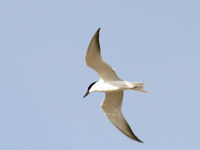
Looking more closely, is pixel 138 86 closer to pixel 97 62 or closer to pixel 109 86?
pixel 109 86

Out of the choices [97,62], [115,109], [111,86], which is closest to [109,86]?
[111,86]

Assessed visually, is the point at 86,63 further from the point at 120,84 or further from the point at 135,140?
the point at 135,140

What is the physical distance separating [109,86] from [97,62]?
0.89 m

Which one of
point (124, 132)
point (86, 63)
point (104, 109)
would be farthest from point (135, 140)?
point (86, 63)

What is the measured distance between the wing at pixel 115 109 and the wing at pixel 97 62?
38.7 inches

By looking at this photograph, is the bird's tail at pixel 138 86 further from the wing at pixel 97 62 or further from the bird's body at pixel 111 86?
the wing at pixel 97 62

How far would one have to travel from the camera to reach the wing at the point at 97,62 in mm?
14250

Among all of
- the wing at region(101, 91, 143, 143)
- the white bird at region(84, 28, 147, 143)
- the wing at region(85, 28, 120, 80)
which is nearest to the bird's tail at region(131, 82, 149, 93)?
the white bird at region(84, 28, 147, 143)

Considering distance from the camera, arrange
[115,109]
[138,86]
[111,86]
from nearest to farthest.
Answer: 1. [138,86]
2. [111,86]
3. [115,109]

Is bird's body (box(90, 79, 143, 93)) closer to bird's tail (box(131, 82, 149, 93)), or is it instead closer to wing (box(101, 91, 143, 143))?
bird's tail (box(131, 82, 149, 93))

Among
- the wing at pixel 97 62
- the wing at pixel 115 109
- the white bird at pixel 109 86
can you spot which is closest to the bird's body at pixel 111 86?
the white bird at pixel 109 86

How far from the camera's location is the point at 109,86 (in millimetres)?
15086

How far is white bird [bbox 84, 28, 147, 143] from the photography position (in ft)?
47.6

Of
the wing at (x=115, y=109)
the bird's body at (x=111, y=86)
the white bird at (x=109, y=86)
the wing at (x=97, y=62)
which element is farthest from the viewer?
the wing at (x=115, y=109)
